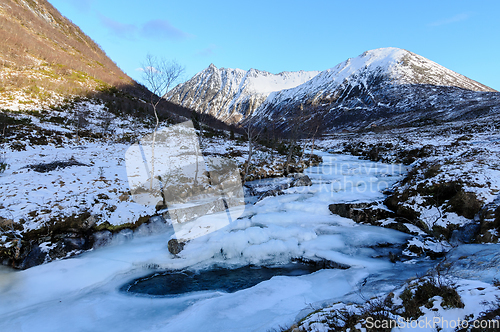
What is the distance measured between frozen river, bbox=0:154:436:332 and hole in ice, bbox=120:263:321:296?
0.96ft

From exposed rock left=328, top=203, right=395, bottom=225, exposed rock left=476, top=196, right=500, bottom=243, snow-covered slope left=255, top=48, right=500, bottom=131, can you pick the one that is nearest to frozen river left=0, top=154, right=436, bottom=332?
exposed rock left=328, top=203, right=395, bottom=225

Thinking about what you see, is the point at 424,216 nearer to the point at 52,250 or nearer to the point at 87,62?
the point at 52,250

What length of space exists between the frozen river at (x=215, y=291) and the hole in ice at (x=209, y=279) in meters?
0.29

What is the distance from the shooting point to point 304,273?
7965mm

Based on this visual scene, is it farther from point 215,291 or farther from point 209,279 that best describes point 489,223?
point 209,279

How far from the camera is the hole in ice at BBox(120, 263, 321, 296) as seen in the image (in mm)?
7348

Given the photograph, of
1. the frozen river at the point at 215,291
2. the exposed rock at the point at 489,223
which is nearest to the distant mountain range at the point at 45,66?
the frozen river at the point at 215,291

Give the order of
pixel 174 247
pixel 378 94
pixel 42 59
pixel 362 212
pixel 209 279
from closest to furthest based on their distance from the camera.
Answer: pixel 209 279, pixel 174 247, pixel 362 212, pixel 42 59, pixel 378 94

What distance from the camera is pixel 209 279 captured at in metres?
7.88

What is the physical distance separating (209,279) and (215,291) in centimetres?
80

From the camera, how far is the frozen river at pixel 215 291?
5.70 m

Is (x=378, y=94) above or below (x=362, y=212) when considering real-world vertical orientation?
above

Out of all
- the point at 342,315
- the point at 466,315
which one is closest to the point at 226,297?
the point at 342,315

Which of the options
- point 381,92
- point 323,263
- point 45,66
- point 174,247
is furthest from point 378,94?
point 174,247
